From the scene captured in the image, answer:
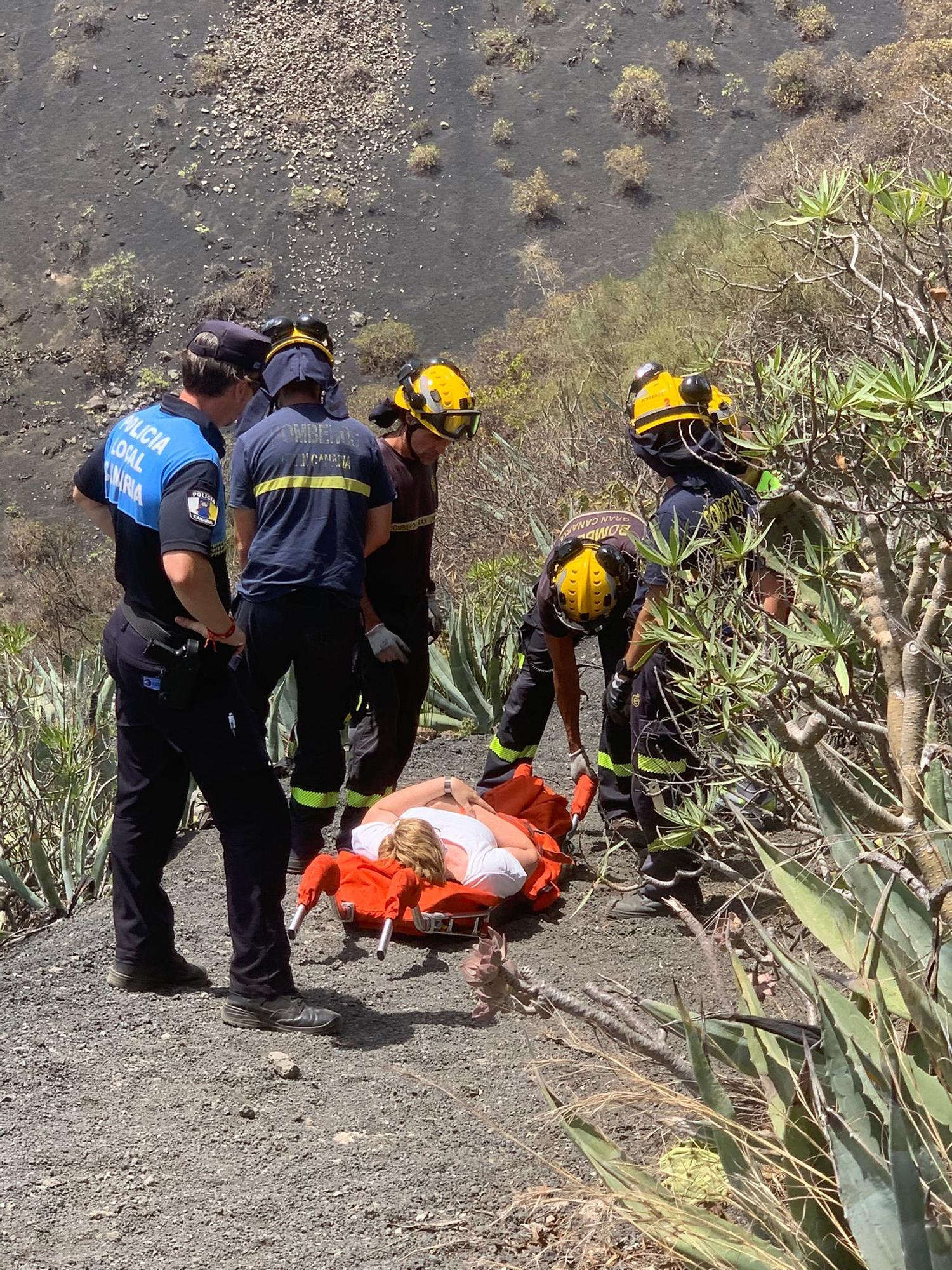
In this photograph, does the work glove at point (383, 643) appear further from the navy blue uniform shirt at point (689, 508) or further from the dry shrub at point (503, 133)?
the dry shrub at point (503, 133)

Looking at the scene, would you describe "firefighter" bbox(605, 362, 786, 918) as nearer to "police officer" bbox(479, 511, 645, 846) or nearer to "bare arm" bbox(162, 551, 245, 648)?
"police officer" bbox(479, 511, 645, 846)

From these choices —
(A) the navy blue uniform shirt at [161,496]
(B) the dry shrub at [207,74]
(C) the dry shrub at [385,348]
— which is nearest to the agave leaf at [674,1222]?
(A) the navy blue uniform shirt at [161,496]

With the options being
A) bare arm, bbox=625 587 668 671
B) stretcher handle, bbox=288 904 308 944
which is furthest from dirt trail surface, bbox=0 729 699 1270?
bare arm, bbox=625 587 668 671

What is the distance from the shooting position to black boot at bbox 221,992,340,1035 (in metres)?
3.71

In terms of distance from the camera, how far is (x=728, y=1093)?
2.42m

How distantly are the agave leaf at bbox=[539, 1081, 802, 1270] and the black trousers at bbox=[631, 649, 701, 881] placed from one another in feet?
6.61

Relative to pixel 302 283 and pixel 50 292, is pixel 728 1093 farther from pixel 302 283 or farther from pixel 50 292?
pixel 50 292

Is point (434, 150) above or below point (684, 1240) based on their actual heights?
below

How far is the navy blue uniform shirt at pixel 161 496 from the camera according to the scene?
350cm

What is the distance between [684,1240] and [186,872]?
3.56 meters

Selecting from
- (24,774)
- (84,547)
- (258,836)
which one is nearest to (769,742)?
(258,836)

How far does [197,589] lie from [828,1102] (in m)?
2.16

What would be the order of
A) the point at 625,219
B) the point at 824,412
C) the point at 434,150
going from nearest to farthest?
the point at 824,412
the point at 625,219
the point at 434,150

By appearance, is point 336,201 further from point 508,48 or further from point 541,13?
point 541,13
